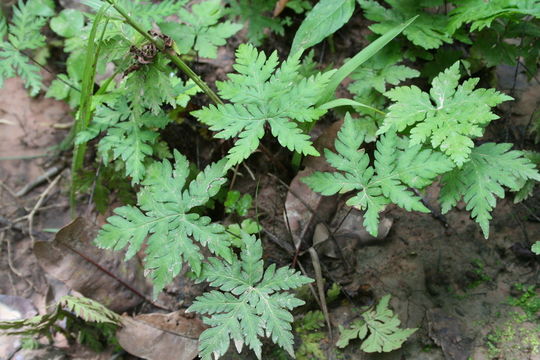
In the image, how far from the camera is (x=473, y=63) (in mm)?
2947

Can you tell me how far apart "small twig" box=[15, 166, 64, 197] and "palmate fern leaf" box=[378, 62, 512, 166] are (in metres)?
2.75

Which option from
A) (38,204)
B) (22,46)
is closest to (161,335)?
(38,204)

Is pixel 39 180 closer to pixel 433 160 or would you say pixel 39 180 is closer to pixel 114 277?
pixel 114 277

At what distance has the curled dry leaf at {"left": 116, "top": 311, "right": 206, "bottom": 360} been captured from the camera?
8.49 ft

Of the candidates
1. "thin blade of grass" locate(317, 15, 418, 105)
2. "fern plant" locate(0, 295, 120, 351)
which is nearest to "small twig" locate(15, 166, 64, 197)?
"fern plant" locate(0, 295, 120, 351)

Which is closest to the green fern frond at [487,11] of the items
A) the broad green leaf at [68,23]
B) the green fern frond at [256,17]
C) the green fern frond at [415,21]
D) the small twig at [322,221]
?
the green fern frond at [415,21]

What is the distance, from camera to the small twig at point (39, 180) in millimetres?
3645

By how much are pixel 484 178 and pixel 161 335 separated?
197cm

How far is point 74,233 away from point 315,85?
1.75 metres

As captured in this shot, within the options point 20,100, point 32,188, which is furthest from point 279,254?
point 20,100

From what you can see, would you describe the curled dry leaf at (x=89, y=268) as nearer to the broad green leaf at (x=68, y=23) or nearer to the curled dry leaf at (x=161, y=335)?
the curled dry leaf at (x=161, y=335)

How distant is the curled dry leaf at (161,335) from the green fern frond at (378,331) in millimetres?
847

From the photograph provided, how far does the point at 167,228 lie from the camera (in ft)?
7.44

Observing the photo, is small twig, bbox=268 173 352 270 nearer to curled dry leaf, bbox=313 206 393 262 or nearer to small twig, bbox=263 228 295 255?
curled dry leaf, bbox=313 206 393 262
